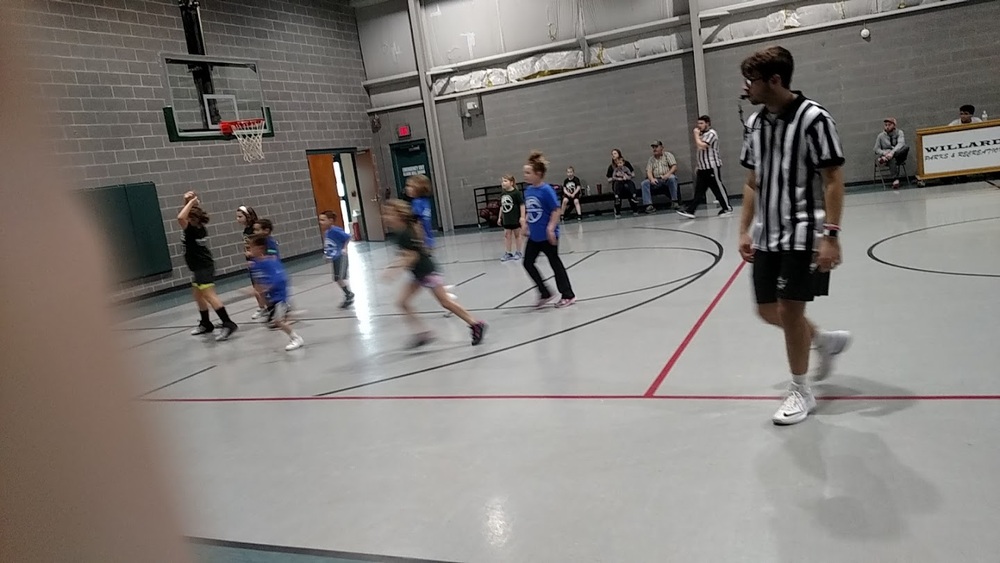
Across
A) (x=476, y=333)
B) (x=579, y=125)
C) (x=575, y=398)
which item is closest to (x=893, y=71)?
(x=579, y=125)

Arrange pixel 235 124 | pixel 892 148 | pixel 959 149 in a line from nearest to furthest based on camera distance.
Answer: pixel 959 149, pixel 892 148, pixel 235 124

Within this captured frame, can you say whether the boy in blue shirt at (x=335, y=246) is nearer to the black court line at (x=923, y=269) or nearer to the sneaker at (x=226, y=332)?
the sneaker at (x=226, y=332)

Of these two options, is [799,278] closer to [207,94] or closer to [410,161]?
[207,94]

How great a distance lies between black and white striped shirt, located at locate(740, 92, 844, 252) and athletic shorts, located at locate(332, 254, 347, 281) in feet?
21.0

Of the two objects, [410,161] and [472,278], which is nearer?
[472,278]

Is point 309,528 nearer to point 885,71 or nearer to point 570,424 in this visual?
point 570,424

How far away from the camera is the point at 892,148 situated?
13.5 metres

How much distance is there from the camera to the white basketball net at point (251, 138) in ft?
46.5

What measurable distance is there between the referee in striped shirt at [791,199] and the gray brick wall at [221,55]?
904 centimetres

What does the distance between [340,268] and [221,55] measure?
7884mm

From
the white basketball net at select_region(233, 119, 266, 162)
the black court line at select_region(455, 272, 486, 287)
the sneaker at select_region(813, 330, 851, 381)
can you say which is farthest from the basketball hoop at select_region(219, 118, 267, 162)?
the sneaker at select_region(813, 330, 851, 381)

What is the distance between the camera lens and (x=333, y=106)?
57.1 ft

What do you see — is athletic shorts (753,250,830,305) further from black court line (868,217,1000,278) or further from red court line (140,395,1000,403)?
black court line (868,217,1000,278)

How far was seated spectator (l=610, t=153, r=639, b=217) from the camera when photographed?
15497 mm
